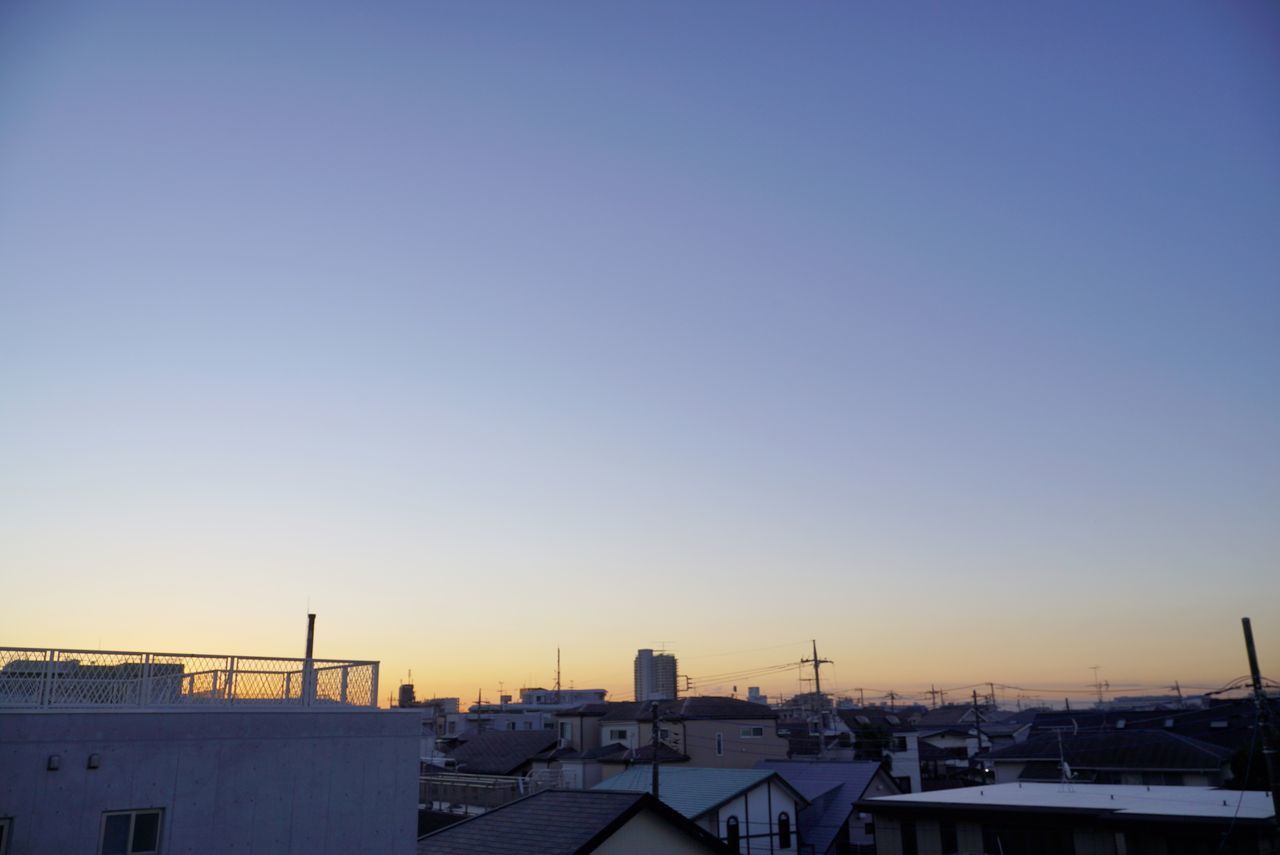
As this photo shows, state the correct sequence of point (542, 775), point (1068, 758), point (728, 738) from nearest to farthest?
point (1068, 758), point (542, 775), point (728, 738)

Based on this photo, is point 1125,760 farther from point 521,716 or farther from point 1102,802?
point 521,716

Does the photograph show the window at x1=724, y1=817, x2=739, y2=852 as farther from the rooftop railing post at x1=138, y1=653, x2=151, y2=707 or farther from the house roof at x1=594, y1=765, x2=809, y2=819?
the rooftop railing post at x1=138, y1=653, x2=151, y2=707

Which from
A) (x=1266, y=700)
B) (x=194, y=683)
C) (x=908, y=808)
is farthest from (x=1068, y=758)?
(x=194, y=683)

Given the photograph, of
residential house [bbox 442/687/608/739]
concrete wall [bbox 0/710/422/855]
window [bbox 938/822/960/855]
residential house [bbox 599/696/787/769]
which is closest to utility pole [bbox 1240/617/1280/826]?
window [bbox 938/822/960/855]

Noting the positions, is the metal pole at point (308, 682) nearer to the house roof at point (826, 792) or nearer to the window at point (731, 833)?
the window at point (731, 833)

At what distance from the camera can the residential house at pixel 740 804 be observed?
1313 inches

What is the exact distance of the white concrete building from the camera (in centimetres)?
1247

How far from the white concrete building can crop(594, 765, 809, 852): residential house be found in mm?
19847

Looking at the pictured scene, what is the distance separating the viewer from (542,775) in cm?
5172

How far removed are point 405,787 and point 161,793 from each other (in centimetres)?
414

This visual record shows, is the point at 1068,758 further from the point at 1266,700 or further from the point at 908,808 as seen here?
the point at 1266,700

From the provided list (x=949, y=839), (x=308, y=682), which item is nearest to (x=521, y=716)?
(x=949, y=839)

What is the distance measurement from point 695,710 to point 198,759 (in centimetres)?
4647

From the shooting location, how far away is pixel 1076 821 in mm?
25719
